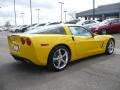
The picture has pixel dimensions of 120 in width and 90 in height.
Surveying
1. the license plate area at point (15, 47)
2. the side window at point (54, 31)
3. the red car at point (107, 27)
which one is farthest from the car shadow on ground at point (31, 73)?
the red car at point (107, 27)

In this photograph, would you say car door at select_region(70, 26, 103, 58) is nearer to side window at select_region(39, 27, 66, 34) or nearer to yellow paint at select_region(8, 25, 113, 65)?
yellow paint at select_region(8, 25, 113, 65)

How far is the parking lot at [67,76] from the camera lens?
544 centimetres

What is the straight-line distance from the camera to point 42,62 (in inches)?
256

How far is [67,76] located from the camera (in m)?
6.24

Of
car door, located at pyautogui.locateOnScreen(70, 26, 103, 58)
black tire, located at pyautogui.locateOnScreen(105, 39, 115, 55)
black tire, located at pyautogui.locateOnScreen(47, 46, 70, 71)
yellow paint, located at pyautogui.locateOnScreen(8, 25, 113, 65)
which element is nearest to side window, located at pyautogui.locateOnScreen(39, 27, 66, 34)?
yellow paint, located at pyautogui.locateOnScreen(8, 25, 113, 65)

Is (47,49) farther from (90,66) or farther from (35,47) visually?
(90,66)

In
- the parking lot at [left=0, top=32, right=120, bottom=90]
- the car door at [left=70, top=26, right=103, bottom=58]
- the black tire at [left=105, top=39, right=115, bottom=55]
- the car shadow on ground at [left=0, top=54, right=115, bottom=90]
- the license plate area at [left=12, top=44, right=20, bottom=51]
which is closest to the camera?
the parking lot at [left=0, top=32, right=120, bottom=90]

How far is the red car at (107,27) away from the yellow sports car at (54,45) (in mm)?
12233

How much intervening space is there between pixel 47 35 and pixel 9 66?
1778mm

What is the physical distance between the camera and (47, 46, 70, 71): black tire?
22.0 ft

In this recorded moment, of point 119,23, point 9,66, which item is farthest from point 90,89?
point 119,23

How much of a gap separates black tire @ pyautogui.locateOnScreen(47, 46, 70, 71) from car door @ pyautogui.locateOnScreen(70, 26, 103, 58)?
54 centimetres

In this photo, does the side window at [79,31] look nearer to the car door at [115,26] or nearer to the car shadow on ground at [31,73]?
the car shadow on ground at [31,73]

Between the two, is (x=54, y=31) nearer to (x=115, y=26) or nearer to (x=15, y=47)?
(x=15, y=47)
